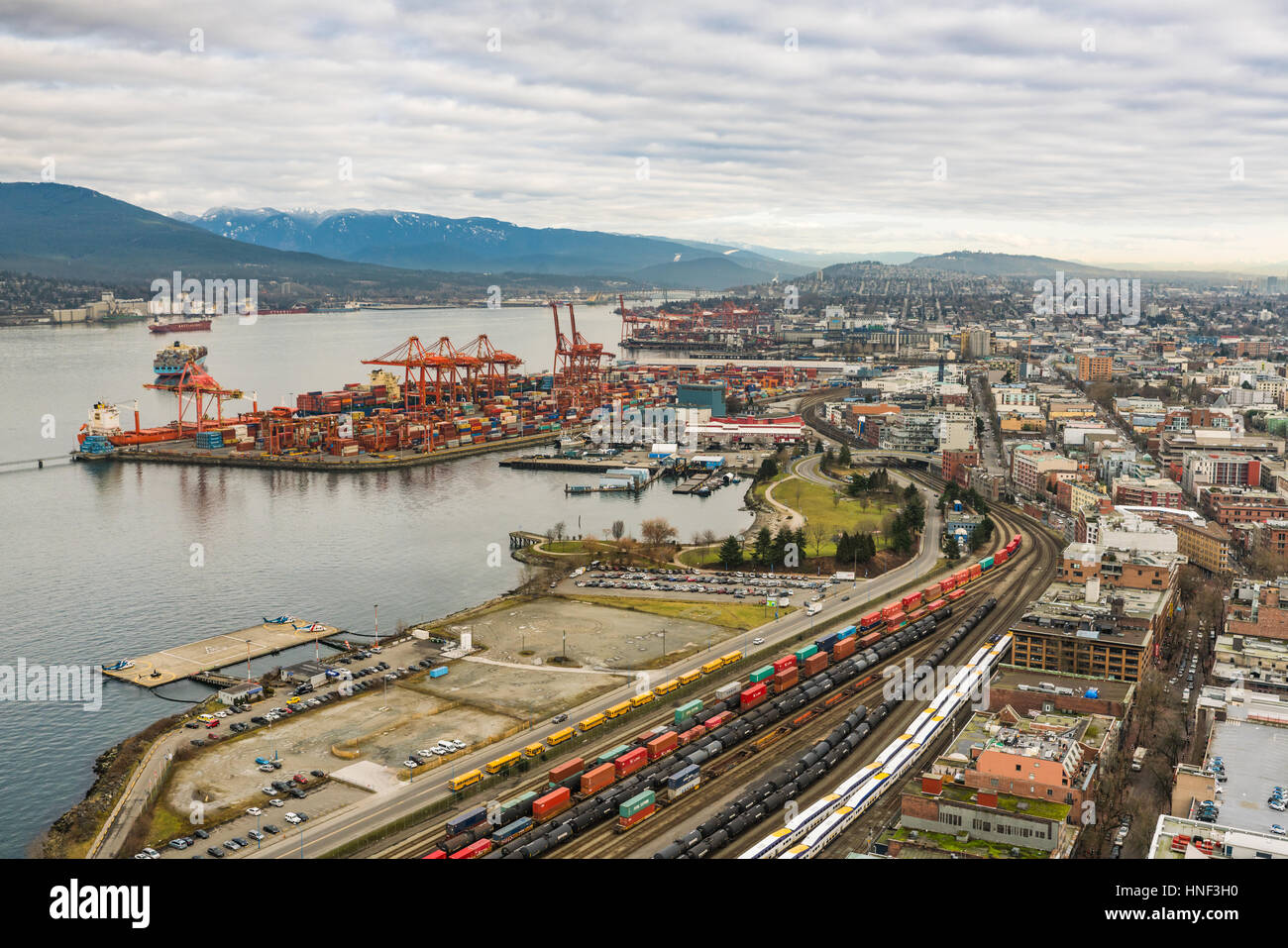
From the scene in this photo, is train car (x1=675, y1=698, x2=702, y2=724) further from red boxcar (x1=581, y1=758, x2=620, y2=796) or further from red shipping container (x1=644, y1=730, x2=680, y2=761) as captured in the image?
red boxcar (x1=581, y1=758, x2=620, y2=796)

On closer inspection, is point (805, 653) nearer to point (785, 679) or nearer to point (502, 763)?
point (785, 679)

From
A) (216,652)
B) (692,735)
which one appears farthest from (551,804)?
(216,652)

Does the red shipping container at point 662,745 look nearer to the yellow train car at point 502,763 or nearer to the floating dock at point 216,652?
the yellow train car at point 502,763

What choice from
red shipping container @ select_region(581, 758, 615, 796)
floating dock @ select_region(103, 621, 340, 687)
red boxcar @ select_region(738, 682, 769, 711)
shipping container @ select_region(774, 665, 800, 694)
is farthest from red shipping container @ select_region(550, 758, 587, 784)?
floating dock @ select_region(103, 621, 340, 687)

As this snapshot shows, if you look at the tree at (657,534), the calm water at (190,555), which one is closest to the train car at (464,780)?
the calm water at (190,555)

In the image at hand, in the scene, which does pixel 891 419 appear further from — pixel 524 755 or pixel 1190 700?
pixel 524 755
